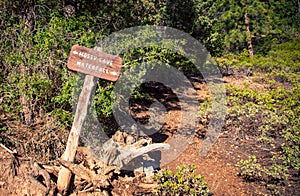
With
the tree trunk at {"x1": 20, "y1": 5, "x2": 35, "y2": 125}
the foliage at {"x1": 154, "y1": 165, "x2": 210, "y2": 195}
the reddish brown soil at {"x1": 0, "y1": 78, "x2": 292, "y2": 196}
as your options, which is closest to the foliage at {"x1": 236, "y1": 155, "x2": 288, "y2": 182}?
the reddish brown soil at {"x1": 0, "y1": 78, "x2": 292, "y2": 196}

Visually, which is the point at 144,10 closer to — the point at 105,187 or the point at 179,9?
the point at 179,9

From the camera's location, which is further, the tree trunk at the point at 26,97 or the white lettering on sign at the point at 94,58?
the tree trunk at the point at 26,97

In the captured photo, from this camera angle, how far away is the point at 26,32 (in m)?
4.35

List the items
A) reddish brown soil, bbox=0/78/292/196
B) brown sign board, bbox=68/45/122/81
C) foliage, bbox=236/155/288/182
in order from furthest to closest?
1. foliage, bbox=236/155/288/182
2. reddish brown soil, bbox=0/78/292/196
3. brown sign board, bbox=68/45/122/81

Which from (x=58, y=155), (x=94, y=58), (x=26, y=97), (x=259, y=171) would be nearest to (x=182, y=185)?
(x=259, y=171)

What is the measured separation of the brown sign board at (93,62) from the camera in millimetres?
3041

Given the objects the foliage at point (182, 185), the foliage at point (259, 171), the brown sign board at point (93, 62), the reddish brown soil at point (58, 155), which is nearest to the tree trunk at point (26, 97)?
the reddish brown soil at point (58, 155)

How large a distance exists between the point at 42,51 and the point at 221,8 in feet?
41.3

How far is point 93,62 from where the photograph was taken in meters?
3.04

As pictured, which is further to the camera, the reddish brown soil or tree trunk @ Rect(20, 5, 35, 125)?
tree trunk @ Rect(20, 5, 35, 125)

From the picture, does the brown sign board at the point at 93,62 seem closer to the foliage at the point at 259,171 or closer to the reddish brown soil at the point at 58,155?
the reddish brown soil at the point at 58,155

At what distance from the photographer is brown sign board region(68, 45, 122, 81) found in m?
3.04

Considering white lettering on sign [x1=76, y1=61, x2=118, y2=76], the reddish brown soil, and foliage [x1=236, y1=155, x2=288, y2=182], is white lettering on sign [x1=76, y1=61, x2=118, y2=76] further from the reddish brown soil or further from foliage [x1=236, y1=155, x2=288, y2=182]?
foliage [x1=236, y1=155, x2=288, y2=182]

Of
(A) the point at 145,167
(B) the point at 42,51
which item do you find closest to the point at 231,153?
(A) the point at 145,167
